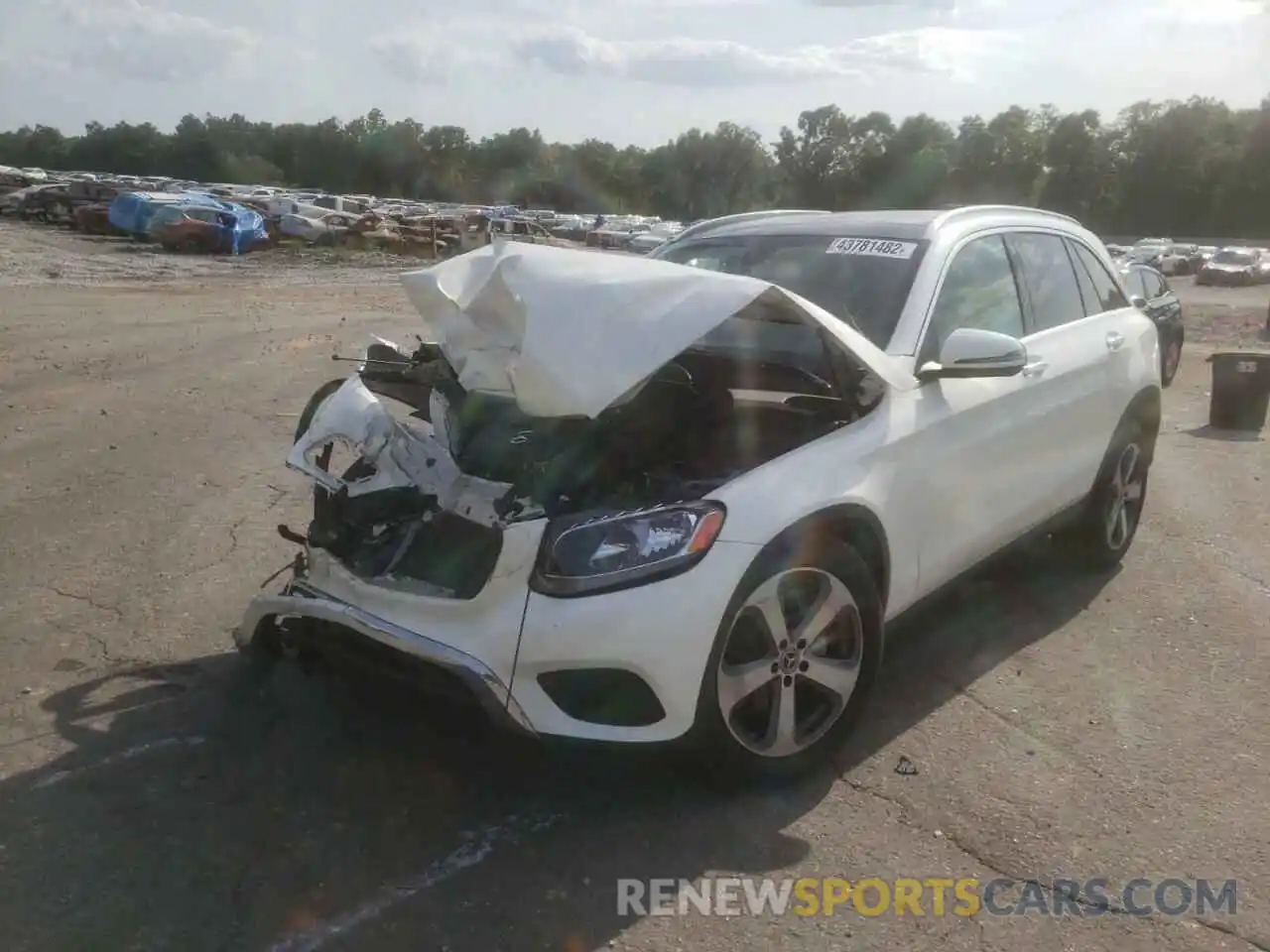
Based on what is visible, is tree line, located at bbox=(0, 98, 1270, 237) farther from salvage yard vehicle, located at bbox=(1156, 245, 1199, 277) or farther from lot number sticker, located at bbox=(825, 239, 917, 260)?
lot number sticker, located at bbox=(825, 239, 917, 260)

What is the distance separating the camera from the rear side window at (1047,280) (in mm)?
5320

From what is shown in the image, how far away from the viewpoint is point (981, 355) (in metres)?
4.12

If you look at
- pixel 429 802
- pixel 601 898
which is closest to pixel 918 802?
pixel 601 898

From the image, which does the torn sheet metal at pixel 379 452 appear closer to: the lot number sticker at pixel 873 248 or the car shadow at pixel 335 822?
the car shadow at pixel 335 822

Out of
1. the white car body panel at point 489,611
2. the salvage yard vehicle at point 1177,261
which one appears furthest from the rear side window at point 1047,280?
the salvage yard vehicle at point 1177,261

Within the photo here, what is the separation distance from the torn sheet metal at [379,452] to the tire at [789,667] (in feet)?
3.35

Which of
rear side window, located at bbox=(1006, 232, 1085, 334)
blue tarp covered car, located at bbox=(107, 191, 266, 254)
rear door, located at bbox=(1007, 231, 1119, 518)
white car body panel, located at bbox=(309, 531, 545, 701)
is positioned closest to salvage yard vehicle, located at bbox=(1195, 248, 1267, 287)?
blue tarp covered car, located at bbox=(107, 191, 266, 254)

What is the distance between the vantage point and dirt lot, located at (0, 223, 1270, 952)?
3064 millimetres

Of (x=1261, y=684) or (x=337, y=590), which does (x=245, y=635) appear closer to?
(x=337, y=590)

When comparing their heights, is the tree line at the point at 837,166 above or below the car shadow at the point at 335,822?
above

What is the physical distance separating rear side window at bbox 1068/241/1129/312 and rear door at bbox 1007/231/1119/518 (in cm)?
11

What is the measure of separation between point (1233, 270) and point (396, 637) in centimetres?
4702

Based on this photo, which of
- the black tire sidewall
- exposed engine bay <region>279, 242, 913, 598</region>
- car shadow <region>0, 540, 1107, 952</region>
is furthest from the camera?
the black tire sidewall

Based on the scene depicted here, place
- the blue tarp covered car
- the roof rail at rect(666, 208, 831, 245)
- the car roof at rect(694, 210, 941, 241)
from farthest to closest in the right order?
the blue tarp covered car < the roof rail at rect(666, 208, 831, 245) < the car roof at rect(694, 210, 941, 241)
